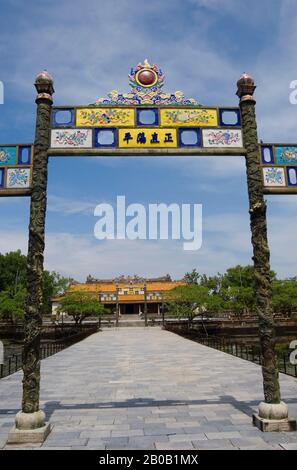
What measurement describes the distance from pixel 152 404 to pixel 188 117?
6.38 metres

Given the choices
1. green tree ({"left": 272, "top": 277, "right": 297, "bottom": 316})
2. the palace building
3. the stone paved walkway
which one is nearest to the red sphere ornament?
the stone paved walkway

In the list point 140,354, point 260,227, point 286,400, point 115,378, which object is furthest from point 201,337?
point 260,227

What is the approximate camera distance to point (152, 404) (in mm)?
8672

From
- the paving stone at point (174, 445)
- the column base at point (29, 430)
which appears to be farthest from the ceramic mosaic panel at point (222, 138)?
the column base at point (29, 430)

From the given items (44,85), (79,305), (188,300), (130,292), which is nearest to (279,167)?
(44,85)

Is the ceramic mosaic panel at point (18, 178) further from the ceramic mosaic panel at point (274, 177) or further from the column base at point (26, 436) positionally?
the ceramic mosaic panel at point (274, 177)

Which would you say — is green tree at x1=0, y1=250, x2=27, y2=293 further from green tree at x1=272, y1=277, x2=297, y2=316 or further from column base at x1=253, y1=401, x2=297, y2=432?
column base at x1=253, y1=401, x2=297, y2=432

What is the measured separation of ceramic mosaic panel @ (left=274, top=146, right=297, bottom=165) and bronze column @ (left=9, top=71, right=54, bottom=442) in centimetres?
449

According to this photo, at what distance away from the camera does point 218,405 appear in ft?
27.8

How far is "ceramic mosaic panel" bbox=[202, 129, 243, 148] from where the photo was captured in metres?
7.51

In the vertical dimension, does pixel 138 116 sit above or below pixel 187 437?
above

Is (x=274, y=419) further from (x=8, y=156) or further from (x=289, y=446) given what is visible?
(x=8, y=156)

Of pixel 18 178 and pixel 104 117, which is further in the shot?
pixel 104 117
